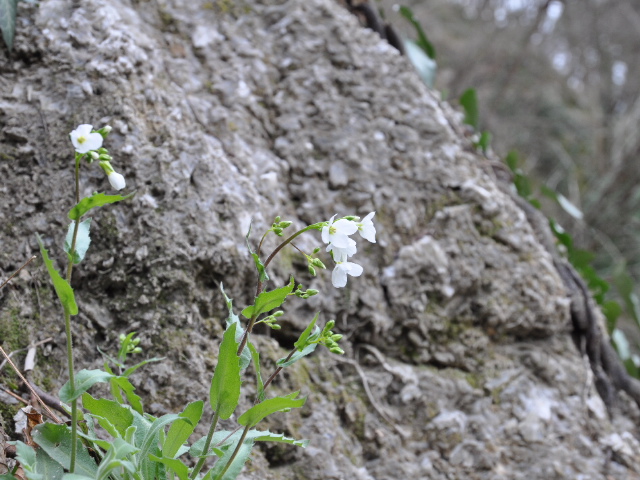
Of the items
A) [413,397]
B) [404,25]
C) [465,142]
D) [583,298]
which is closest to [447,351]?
[413,397]

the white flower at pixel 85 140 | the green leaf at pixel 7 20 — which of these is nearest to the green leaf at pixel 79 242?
the white flower at pixel 85 140

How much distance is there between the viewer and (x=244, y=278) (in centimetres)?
145

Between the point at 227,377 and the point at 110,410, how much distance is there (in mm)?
235

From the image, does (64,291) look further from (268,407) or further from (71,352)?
(268,407)

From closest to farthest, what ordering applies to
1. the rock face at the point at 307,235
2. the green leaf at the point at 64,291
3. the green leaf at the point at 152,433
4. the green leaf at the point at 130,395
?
the green leaf at the point at 64,291, the green leaf at the point at 152,433, the green leaf at the point at 130,395, the rock face at the point at 307,235

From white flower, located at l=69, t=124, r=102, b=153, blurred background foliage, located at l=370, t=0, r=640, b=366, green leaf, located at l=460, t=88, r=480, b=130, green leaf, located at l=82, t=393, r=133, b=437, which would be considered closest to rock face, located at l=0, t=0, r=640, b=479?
green leaf, located at l=82, t=393, r=133, b=437

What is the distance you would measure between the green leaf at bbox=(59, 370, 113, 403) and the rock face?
1.22 feet

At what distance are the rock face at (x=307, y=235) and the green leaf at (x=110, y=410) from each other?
0.28m

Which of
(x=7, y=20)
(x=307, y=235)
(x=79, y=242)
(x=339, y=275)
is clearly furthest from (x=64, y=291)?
(x=7, y=20)

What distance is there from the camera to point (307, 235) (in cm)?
164

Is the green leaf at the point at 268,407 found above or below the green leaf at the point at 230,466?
above

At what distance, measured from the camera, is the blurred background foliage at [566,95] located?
4.39m

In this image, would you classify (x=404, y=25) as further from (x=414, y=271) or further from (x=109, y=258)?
(x=109, y=258)

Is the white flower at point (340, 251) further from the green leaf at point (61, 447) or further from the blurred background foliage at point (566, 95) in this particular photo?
the blurred background foliage at point (566, 95)
